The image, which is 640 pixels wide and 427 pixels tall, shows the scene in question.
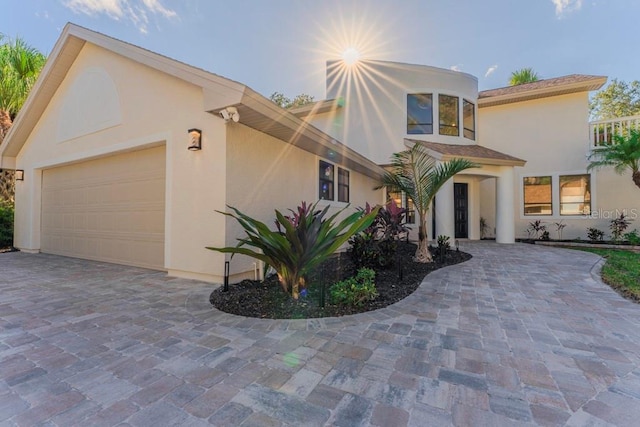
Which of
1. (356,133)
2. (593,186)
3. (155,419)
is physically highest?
(356,133)

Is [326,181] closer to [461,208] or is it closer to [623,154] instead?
[461,208]

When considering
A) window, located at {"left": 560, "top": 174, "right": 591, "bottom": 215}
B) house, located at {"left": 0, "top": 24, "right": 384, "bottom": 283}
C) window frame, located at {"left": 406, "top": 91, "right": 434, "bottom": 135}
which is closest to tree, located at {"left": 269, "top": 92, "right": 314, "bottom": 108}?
window frame, located at {"left": 406, "top": 91, "right": 434, "bottom": 135}

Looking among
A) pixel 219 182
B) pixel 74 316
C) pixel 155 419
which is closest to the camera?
pixel 155 419

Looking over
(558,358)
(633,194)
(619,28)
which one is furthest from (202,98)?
(633,194)

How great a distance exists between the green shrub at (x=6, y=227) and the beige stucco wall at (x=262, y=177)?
32.2 ft

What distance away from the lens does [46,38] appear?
32.4 ft

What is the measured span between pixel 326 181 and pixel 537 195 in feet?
30.6

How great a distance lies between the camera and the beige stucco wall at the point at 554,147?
35.5 ft

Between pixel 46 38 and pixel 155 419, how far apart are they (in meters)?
13.8

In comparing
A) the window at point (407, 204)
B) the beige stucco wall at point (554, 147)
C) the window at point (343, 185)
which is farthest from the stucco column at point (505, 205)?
the window at point (343, 185)

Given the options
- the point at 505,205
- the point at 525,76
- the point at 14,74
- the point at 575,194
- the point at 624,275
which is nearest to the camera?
the point at 624,275

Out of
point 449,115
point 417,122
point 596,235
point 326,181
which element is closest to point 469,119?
point 449,115

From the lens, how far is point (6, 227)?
952cm

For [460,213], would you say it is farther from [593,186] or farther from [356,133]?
[356,133]
